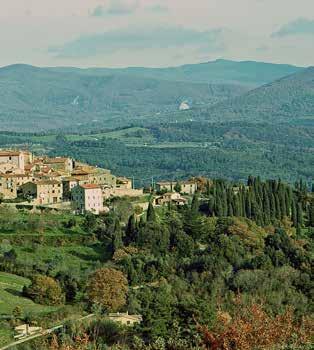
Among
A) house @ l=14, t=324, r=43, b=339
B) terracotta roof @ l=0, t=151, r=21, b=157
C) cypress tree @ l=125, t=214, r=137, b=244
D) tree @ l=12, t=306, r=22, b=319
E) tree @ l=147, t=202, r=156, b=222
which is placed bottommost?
house @ l=14, t=324, r=43, b=339

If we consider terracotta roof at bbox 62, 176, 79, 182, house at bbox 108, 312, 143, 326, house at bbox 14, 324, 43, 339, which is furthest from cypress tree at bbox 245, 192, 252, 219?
house at bbox 14, 324, 43, 339

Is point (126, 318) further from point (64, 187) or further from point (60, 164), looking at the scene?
point (60, 164)

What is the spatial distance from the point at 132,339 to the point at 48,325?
4.95 m

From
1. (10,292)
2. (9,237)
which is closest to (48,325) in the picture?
(10,292)

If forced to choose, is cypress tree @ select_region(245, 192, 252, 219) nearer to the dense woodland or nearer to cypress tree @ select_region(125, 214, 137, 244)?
the dense woodland

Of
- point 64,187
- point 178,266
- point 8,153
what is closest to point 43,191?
point 64,187

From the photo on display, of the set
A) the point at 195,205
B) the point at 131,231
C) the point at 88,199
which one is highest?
the point at 88,199

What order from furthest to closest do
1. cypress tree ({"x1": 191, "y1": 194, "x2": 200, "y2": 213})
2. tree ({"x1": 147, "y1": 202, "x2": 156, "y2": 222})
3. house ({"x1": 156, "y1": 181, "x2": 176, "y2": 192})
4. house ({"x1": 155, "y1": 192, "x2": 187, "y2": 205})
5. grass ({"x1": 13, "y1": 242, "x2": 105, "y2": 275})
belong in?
house ({"x1": 156, "y1": 181, "x2": 176, "y2": 192})
house ({"x1": 155, "y1": 192, "x2": 187, "y2": 205})
cypress tree ({"x1": 191, "y1": 194, "x2": 200, "y2": 213})
tree ({"x1": 147, "y1": 202, "x2": 156, "y2": 222})
grass ({"x1": 13, "y1": 242, "x2": 105, "y2": 275})

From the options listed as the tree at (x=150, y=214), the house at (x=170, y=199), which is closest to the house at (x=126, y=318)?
the tree at (x=150, y=214)

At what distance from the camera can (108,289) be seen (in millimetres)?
49250

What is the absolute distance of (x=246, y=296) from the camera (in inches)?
1927

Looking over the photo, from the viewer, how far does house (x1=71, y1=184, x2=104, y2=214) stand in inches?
2685

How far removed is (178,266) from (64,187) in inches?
626

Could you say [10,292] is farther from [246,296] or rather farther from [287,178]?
[287,178]
